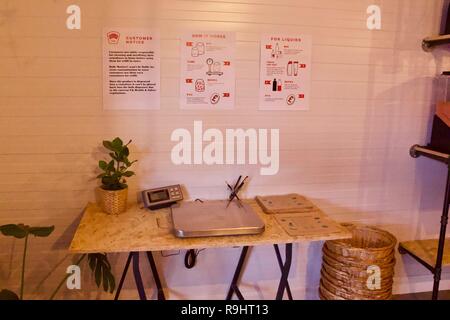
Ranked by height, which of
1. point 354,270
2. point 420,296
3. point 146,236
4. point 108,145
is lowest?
point 420,296

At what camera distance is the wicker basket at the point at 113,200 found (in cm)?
191

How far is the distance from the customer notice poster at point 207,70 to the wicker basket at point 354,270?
1.12 metres

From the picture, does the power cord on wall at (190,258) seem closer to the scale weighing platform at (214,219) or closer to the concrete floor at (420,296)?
the scale weighing platform at (214,219)

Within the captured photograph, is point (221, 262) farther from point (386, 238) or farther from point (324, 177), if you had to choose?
point (386, 238)

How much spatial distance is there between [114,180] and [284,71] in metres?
1.18

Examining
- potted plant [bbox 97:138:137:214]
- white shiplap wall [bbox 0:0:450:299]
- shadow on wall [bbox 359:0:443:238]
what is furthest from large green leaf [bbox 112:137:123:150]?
shadow on wall [bbox 359:0:443:238]

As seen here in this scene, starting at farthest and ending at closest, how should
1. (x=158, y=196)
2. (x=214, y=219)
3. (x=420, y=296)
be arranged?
(x=420, y=296)
(x=158, y=196)
(x=214, y=219)

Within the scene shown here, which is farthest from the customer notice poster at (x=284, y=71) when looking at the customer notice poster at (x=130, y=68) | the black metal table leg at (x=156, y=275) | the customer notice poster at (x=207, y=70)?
the black metal table leg at (x=156, y=275)

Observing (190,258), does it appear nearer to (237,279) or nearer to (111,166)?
(237,279)

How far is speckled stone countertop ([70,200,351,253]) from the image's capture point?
1597mm

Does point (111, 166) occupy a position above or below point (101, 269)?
above

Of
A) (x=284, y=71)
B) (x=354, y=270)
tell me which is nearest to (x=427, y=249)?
(x=354, y=270)

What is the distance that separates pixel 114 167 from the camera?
200cm

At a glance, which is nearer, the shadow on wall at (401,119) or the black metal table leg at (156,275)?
the black metal table leg at (156,275)
